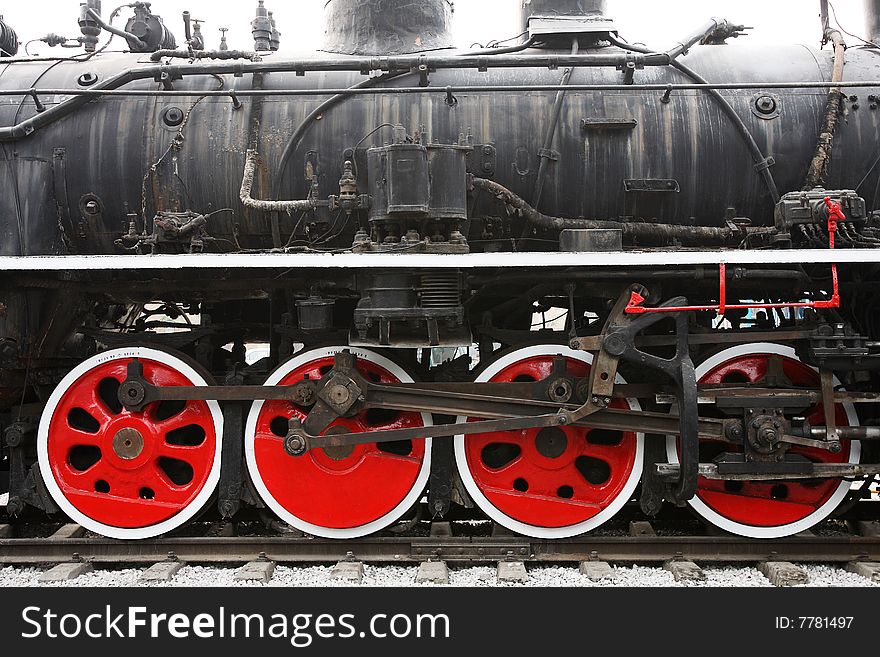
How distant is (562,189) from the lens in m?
4.11

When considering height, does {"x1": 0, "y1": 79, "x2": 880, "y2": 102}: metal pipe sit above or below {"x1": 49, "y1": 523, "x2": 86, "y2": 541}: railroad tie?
above

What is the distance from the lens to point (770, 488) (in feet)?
13.9

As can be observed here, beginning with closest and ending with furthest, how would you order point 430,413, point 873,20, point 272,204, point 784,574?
1. point 784,574
2. point 272,204
3. point 430,413
4. point 873,20

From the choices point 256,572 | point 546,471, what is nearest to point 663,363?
point 546,471

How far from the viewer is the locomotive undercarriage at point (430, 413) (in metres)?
3.97

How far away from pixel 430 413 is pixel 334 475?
649 mm

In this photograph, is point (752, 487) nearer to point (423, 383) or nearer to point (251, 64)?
point (423, 383)

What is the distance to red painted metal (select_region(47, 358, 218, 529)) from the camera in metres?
4.21

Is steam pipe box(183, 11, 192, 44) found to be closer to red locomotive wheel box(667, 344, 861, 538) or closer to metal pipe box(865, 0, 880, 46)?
red locomotive wheel box(667, 344, 861, 538)

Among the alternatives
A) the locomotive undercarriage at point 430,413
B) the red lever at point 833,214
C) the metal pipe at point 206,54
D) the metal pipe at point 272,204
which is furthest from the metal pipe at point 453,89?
the locomotive undercarriage at point 430,413

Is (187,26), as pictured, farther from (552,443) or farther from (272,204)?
(552,443)

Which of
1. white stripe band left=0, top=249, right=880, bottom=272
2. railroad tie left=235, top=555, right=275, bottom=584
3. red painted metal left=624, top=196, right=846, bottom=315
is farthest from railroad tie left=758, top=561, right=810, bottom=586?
railroad tie left=235, top=555, right=275, bottom=584
